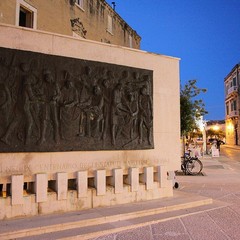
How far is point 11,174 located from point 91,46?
333 centimetres

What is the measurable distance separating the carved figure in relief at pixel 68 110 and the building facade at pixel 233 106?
48.6 metres

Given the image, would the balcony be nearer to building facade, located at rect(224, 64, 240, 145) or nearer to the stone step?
building facade, located at rect(224, 64, 240, 145)

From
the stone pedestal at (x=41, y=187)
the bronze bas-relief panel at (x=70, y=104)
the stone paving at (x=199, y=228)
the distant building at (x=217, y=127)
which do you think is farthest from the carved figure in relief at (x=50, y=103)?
the distant building at (x=217, y=127)

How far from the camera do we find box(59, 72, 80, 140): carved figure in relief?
6.37 metres

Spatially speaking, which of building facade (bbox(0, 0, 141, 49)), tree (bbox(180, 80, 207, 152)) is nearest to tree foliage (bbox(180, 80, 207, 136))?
tree (bbox(180, 80, 207, 152))

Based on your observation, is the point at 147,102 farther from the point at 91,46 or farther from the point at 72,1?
the point at 72,1

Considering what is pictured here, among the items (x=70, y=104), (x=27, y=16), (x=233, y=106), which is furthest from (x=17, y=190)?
(x=233, y=106)

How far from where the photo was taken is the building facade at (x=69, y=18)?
1323cm

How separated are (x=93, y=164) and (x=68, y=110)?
1361mm

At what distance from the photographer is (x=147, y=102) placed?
7.58 meters

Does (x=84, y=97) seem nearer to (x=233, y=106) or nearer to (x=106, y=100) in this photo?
(x=106, y=100)

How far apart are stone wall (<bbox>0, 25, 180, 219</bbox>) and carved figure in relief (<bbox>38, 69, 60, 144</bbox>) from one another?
0.50 metres

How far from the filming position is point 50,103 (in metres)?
6.22

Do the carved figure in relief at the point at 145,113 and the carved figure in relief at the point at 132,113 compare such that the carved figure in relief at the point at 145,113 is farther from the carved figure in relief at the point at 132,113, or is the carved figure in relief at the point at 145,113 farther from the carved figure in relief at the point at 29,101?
the carved figure in relief at the point at 29,101
